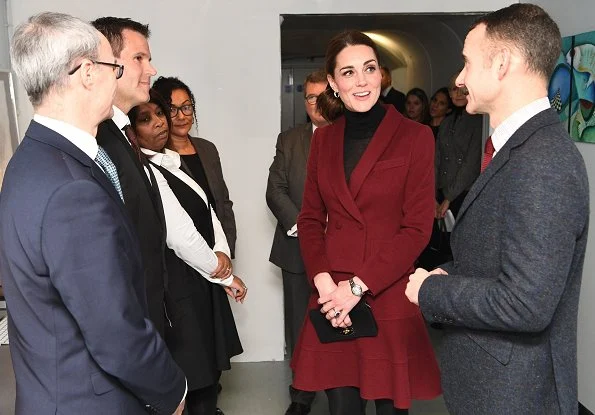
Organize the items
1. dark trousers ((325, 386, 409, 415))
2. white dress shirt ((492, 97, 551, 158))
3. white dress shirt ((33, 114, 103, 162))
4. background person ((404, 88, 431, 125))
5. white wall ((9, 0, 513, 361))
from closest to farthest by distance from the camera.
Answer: white dress shirt ((33, 114, 103, 162)) < white dress shirt ((492, 97, 551, 158)) < dark trousers ((325, 386, 409, 415)) < white wall ((9, 0, 513, 361)) < background person ((404, 88, 431, 125))

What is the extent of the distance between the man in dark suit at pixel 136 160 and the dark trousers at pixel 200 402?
0.96 m

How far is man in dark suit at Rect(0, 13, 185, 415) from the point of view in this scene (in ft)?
4.32

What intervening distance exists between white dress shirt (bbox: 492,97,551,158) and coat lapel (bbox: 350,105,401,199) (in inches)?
27.7

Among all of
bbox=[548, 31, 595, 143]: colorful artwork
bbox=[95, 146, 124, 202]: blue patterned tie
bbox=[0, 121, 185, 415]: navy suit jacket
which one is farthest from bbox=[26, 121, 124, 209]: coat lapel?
bbox=[548, 31, 595, 143]: colorful artwork

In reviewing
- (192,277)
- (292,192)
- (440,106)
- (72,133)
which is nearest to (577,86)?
(292,192)

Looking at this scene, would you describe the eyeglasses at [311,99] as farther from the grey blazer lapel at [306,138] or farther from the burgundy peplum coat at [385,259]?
the burgundy peplum coat at [385,259]

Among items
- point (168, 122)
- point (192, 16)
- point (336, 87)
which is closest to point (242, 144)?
point (192, 16)

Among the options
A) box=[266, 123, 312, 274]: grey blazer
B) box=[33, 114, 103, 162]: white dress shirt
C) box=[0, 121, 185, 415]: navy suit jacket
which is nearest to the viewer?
box=[0, 121, 185, 415]: navy suit jacket

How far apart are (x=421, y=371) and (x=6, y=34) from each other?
10.2 ft

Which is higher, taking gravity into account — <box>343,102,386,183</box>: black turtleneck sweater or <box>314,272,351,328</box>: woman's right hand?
<box>343,102,386,183</box>: black turtleneck sweater

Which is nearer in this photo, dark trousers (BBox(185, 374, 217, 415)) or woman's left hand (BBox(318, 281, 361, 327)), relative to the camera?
woman's left hand (BBox(318, 281, 361, 327))

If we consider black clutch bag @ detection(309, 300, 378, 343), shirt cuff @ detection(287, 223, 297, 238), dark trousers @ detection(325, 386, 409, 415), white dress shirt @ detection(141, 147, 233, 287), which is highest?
white dress shirt @ detection(141, 147, 233, 287)

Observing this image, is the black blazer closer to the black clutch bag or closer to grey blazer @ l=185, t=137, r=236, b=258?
the black clutch bag

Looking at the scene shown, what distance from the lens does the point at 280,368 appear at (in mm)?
4148
